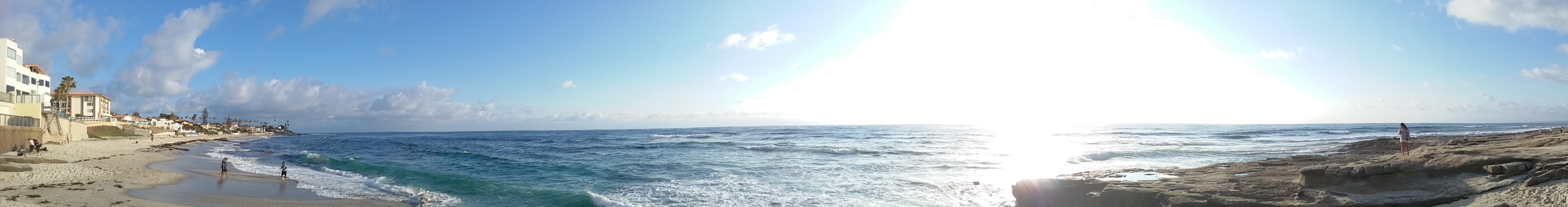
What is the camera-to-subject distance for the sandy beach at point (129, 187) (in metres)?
16.3

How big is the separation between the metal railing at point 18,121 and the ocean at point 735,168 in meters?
8.25

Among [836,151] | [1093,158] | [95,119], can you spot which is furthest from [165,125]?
[1093,158]

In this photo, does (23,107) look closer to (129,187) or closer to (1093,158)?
(129,187)

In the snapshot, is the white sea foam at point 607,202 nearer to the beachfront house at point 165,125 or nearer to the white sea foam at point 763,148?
the white sea foam at point 763,148

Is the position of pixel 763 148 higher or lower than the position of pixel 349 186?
higher

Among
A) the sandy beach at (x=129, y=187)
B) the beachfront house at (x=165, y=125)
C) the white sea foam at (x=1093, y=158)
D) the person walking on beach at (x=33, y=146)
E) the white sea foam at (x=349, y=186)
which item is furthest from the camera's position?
the beachfront house at (x=165, y=125)

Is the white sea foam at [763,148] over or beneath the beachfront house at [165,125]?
beneath

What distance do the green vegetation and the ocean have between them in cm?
1958

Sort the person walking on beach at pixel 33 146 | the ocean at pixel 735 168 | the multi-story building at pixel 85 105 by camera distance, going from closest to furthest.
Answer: the ocean at pixel 735 168 → the person walking on beach at pixel 33 146 → the multi-story building at pixel 85 105

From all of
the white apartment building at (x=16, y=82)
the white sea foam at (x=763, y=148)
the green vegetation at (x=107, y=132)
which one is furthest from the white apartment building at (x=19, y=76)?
the white sea foam at (x=763, y=148)

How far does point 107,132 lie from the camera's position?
68.6 meters

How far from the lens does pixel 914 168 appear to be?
2672cm

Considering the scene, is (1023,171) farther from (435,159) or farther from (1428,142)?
(435,159)

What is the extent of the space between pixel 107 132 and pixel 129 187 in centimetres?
7330
